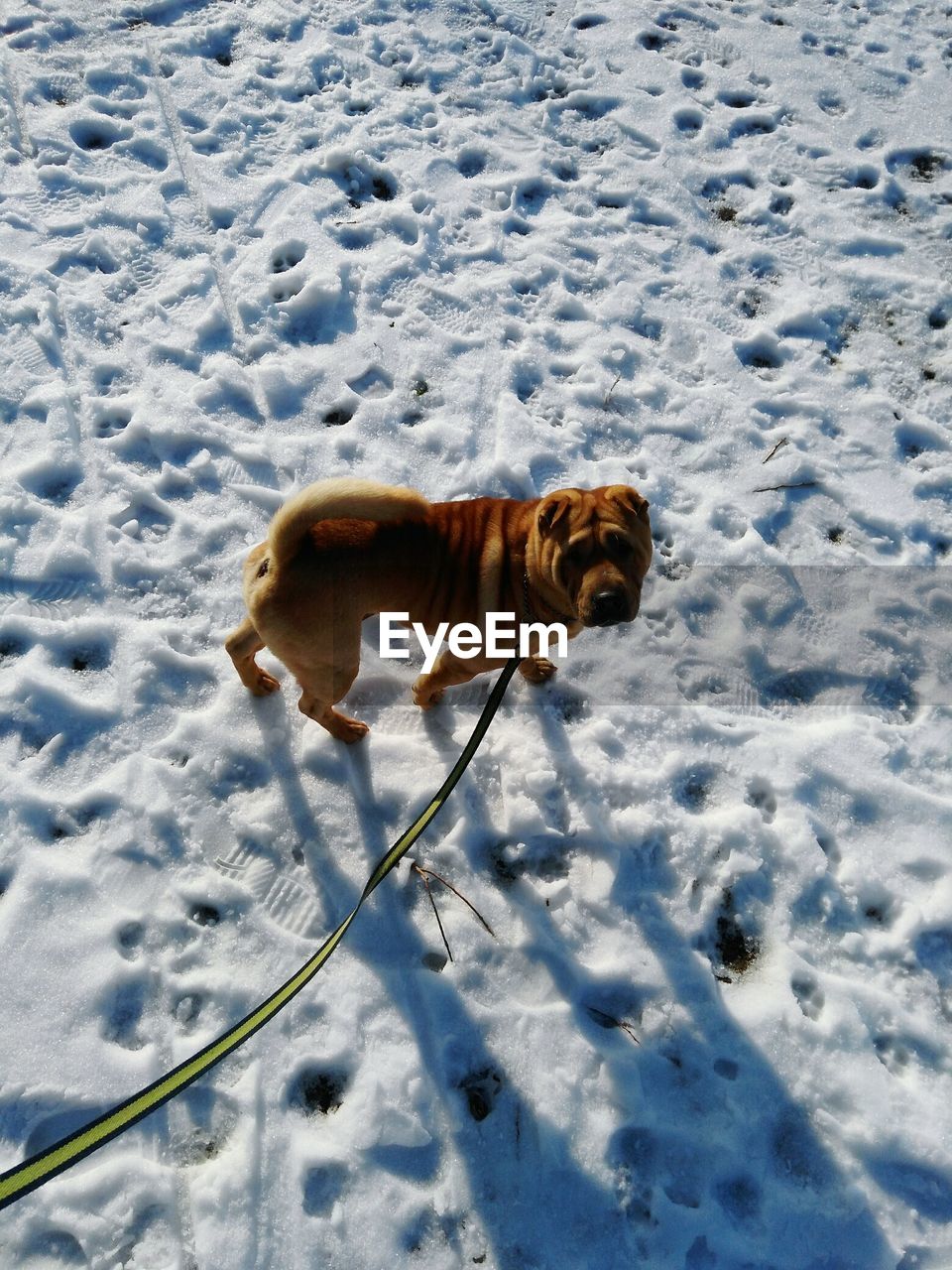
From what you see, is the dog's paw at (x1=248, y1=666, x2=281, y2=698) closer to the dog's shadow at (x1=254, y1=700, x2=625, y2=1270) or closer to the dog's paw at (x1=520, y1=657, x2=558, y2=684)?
the dog's shadow at (x1=254, y1=700, x2=625, y2=1270)

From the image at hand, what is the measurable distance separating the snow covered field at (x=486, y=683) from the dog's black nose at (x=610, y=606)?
83cm

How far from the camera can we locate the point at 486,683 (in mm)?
3182

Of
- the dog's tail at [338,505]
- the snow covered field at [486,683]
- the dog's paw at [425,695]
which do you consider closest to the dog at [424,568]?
the dog's tail at [338,505]

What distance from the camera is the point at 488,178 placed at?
172 inches

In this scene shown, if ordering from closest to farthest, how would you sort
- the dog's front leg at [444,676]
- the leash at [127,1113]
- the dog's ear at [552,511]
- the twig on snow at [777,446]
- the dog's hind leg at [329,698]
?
the leash at [127,1113] < the dog's ear at [552,511] < the dog's hind leg at [329,698] < the dog's front leg at [444,676] < the twig on snow at [777,446]

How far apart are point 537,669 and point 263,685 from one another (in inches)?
44.5

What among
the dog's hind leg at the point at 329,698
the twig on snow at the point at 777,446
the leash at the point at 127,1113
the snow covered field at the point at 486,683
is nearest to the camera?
the leash at the point at 127,1113

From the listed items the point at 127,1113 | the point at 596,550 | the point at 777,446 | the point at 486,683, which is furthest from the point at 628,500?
the point at 127,1113

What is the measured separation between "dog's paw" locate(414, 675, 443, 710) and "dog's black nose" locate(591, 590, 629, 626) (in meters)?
0.86

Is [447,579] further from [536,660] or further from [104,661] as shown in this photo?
[104,661]

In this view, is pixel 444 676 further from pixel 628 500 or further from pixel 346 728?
pixel 628 500

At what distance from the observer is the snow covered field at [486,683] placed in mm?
2289

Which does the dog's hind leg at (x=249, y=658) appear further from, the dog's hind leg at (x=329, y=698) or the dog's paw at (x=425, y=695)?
the dog's paw at (x=425, y=695)

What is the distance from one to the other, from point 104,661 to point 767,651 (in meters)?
2.87
